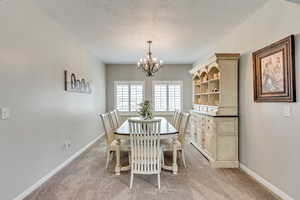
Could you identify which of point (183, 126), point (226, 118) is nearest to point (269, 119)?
point (226, 118)

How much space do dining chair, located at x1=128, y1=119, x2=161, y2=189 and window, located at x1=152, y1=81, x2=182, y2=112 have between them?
4535 mm

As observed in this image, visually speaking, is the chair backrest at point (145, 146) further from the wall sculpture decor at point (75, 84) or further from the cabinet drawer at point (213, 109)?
the wall sculpture decor at point (75, 84)

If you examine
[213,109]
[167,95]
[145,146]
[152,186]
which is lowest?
[152,186]

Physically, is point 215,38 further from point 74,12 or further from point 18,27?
point 18,27

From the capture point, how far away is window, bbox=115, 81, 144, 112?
729cm

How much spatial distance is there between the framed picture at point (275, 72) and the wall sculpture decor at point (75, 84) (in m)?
3.50

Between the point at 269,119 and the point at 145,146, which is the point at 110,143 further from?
the point at 269,119

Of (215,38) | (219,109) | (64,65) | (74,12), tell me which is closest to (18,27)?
(74,12)

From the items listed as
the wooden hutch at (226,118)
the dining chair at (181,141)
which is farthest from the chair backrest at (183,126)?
the wooden hutch at (226,118)

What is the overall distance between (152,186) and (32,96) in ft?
7.26

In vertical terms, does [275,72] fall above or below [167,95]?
above

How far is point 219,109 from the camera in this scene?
3.58m

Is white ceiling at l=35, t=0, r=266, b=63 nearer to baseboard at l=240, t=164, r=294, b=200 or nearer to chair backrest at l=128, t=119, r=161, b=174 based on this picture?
chair backrest at l=128, t=119, r=161, b=174

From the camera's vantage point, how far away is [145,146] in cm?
276
